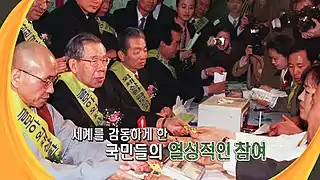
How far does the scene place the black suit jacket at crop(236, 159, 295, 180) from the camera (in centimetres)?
157

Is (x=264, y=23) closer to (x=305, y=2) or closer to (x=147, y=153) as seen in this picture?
(x=305, y=2)

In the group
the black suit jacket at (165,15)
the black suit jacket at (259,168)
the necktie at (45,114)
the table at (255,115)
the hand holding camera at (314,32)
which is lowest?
the black suit jacket at (259,168)

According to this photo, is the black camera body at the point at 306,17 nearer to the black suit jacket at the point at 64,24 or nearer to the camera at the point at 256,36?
the camera at the point at 256,36

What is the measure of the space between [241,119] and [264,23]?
0.27 metres

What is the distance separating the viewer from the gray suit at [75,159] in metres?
1.50

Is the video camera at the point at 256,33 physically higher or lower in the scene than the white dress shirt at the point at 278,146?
higher

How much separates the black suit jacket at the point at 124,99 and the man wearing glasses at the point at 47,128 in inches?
3.0

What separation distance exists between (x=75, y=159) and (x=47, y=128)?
0.11 metres

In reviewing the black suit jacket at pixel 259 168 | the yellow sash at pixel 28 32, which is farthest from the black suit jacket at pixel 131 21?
the black suit jacket at pixel 259 168

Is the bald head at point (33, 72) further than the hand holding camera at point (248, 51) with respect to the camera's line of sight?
No

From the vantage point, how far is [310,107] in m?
1.55

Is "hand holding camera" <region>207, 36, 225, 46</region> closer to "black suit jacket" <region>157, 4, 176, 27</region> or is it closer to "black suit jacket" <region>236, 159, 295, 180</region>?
"black suit jacket" <region>157, 4, 176, 27</region>

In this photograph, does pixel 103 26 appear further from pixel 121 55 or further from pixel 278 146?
pixel 278 146

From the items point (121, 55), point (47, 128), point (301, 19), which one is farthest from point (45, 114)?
point (301, 19)
